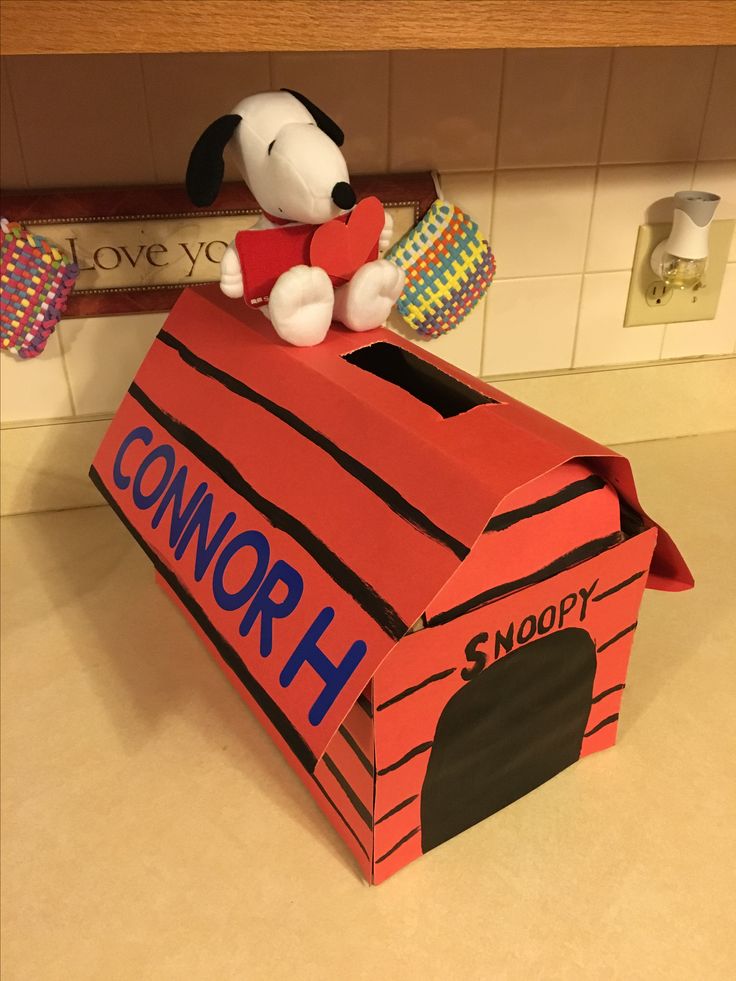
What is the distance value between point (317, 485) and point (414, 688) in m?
0.15

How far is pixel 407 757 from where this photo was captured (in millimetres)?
547

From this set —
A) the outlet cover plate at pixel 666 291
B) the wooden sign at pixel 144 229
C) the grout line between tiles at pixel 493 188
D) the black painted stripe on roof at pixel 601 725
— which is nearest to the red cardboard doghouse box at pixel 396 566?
the black painted stripe on roof at pixel 601 725

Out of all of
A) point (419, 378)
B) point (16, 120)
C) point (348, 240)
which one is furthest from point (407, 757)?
point (16, 120)

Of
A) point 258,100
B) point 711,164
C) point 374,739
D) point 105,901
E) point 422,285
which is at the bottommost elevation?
point 105,901

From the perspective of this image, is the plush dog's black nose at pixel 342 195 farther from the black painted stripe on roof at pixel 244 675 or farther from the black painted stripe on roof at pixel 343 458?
the black painted stripe on roof at pixel 244 675

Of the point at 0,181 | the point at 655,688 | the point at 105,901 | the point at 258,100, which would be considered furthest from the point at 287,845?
the point at 0,181

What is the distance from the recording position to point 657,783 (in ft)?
2.19

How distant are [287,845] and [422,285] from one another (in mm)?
600

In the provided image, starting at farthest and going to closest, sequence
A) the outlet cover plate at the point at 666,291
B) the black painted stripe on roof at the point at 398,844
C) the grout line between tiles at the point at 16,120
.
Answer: the outlet cover plate at the point at 666,291 < the grout line between tiles at the point at 16,120 < the black painted stripe on roof at the point at 398,844

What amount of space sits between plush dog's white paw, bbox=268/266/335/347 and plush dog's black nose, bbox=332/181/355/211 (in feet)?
0.18

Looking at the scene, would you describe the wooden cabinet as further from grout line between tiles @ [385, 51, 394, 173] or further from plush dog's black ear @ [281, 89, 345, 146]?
grout line between tiles @ [385, 51, 394, 173]

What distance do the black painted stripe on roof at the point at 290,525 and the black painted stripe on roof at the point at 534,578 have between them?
0.04 metres

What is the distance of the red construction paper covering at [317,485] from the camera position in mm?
485

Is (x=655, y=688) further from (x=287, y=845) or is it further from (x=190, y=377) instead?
(x=190, y=377)
